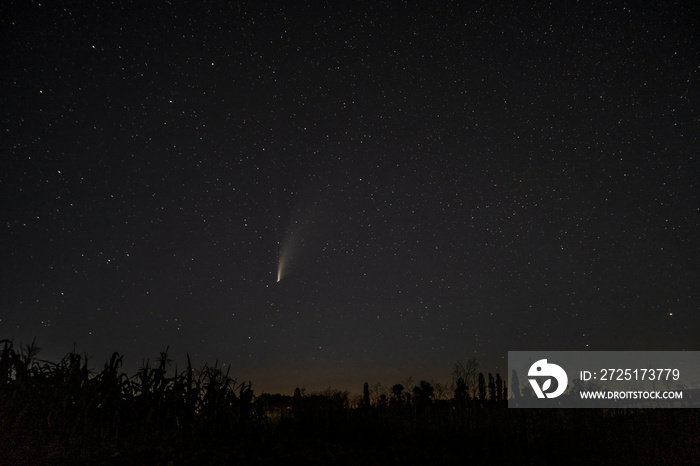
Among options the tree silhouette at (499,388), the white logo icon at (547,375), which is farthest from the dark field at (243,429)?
the tree silhouette at (499,388)

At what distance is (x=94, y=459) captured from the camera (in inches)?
164

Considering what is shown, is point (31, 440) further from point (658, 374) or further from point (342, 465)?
point (658, 374)

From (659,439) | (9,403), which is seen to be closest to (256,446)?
(9,403)

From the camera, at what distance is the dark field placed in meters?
4.60

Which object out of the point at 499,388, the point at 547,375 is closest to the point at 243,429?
the point at 547,375

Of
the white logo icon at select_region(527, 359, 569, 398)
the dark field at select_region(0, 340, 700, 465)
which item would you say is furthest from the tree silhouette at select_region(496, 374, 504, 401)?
the dark field at select_region(0, 340, 700, 465)

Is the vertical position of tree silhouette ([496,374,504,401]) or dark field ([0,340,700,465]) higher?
dark field ([0,340,700,465])

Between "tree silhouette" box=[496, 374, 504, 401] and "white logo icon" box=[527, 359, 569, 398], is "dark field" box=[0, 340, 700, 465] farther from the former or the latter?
"tree silhouette" box=[496, 374, 504, 401]

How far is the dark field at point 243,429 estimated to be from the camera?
460cm

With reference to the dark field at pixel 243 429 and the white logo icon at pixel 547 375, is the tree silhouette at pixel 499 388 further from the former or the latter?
the dark field at pixel 243 429

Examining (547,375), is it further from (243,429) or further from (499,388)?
(243,429)

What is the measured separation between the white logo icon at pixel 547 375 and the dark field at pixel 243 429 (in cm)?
521

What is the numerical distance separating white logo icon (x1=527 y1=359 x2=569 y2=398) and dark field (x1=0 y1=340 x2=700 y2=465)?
5207 millimetres

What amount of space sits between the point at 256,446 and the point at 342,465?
1430mm
